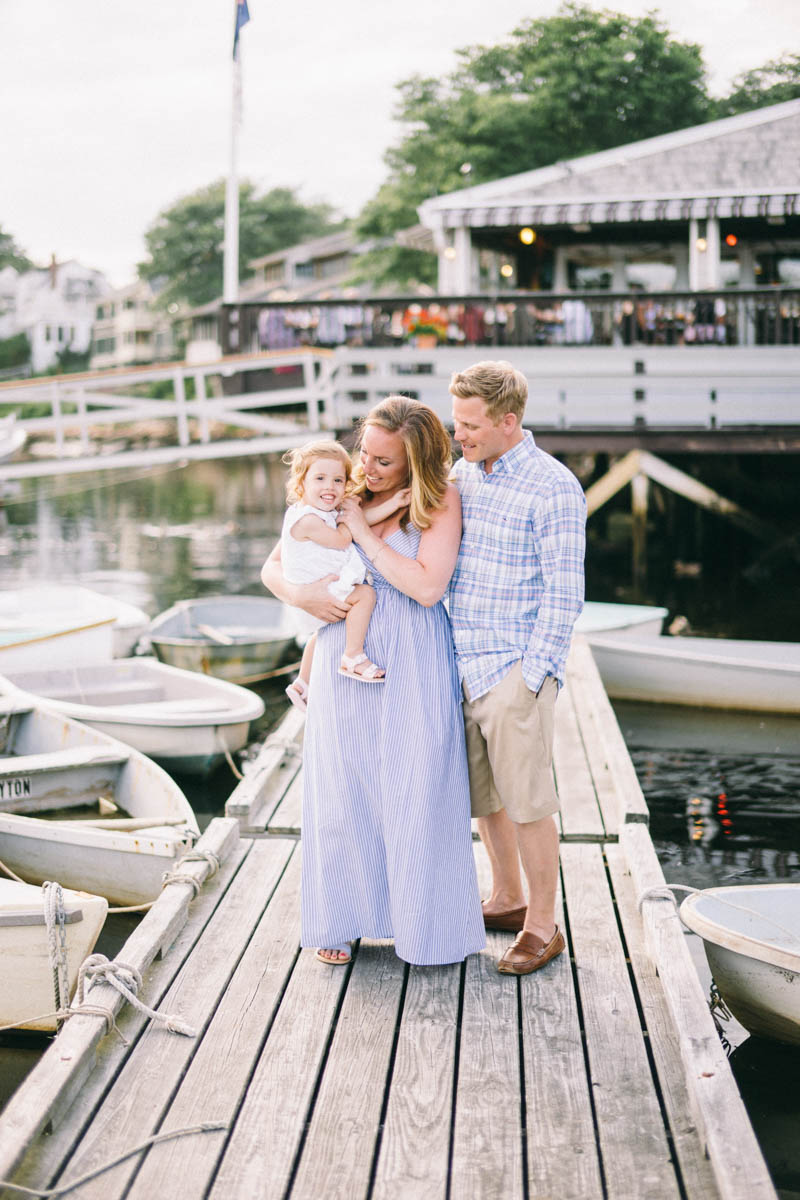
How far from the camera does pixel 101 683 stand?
30.0 feet

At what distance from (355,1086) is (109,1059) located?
667 mm

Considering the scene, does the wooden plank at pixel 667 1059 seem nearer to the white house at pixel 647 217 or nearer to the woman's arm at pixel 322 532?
the woman's arm at pixel 322 532

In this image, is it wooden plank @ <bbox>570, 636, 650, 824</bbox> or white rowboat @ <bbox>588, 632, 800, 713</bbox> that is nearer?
wooden plank @ <bbox>570, 636, 650, 824</bbox>

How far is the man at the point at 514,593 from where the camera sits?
3408 mm

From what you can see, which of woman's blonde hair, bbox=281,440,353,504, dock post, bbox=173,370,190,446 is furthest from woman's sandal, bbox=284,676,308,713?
dock post, bbox=173,370,190,446

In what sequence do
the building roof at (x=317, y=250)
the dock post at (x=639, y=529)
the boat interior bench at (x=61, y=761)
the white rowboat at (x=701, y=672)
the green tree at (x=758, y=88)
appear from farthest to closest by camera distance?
1. the building roof at (x=317, y=250)
2. the green tree at (x=758, y=88)
3. the dock post at (x=639, y=529)
4. the white rowboat at (x=701, y=672)
5. the boat interior bench at (x=61, y=761)

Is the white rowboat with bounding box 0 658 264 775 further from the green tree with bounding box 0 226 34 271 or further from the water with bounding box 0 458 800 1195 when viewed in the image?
the green tree with bounding box 0 226 34 271

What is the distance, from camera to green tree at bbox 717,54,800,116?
36406mm

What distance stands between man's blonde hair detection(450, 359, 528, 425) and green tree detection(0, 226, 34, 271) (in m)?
84.4

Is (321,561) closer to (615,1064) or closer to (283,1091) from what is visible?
(283,1091)

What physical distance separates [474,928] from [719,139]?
1855cm

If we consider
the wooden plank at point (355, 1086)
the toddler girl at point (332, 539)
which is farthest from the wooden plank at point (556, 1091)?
the toddler girl at point (332, 539)

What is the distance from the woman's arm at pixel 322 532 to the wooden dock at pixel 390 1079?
1.31 m

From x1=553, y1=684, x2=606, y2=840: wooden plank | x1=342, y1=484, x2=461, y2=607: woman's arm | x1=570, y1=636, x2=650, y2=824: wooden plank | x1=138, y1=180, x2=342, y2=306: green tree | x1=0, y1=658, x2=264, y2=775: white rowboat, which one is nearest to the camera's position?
x1=342, y1=484, x2=461, y2=607: woman's arm
